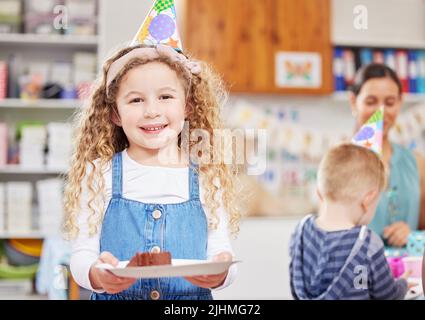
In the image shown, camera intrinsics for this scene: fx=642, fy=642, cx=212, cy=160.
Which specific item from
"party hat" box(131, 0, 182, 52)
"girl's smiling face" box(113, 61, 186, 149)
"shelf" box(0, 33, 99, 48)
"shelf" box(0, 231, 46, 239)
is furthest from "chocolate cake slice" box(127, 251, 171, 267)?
"shelf" box(0, 231, 46, 239)

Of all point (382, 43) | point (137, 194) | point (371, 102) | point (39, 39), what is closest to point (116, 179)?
point (137, 194)

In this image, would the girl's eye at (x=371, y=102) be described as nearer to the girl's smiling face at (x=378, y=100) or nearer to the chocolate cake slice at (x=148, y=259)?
the girl's smiling face at (x=378, y=100)

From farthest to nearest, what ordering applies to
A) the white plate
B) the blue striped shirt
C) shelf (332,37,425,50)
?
shelf (332,37,425,50)
the blue striped shirt
the white plate

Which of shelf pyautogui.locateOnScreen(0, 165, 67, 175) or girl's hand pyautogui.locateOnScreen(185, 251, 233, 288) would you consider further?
shelf pyautogui.locateOnScreen(0, 165, 67, 175)

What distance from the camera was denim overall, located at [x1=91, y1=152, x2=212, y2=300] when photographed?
0.76m

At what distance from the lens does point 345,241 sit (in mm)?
982

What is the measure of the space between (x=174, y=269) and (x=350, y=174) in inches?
15.4

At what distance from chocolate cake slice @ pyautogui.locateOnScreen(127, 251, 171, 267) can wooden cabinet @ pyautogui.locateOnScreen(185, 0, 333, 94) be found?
95cm

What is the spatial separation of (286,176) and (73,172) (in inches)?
36.2

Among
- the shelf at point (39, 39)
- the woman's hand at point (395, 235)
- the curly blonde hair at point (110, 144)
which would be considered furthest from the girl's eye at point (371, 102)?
the shelf at point (39, 39)

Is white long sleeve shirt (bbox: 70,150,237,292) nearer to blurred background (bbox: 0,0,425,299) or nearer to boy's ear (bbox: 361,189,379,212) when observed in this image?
blurred background (bbox: 0,0,425,299)

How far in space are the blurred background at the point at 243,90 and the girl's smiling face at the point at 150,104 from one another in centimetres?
10

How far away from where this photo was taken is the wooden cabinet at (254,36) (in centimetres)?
160

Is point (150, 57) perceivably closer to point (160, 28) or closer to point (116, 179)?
point (160, 28)
